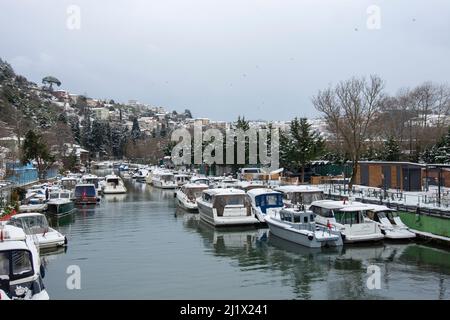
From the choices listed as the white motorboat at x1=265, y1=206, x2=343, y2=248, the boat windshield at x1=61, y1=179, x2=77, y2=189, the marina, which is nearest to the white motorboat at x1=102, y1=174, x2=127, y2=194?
the boat windshield at x1=61, y1=179, x2=77, y2=189

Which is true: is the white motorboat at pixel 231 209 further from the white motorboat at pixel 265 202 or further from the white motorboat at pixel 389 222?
the white motorboat at pixel 389 222

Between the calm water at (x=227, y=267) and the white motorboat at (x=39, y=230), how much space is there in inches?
29.8

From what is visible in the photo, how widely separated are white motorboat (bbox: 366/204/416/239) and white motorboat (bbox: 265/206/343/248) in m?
2.97

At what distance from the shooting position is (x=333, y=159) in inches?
2687

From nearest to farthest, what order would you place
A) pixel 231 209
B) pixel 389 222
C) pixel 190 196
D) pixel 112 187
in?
pixel 389 222 < pixel 231 209 < pixel 190 196 < pixel 112 187

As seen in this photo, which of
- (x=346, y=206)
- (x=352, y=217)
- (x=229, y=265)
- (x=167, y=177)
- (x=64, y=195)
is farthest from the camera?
(x=167, y=177)

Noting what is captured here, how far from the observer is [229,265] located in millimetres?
23109

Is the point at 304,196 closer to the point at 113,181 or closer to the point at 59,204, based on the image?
the point at 59,204

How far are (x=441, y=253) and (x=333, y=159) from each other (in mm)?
44701

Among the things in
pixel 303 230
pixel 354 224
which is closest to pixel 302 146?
pixel 354 224

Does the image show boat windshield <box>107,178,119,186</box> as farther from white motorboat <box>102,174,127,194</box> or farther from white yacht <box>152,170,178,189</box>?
white yacht <box>152,170,178,189</box>

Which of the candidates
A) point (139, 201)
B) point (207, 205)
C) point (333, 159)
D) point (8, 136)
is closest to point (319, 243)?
point (207, 205)

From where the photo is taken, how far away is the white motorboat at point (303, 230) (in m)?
25.9

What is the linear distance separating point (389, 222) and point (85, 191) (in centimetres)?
3186
